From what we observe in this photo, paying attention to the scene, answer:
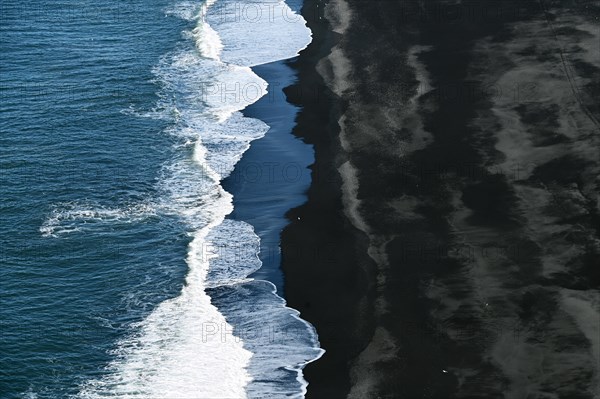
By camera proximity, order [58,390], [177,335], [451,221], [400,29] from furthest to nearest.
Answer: [400,29], [451,221], [177,335], [58,390]

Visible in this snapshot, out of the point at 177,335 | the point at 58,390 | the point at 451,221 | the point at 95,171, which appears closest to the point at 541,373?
the point at 451,221

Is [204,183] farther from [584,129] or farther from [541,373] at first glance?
[541,373]

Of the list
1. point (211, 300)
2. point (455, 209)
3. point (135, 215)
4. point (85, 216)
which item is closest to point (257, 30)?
point (135, 215)

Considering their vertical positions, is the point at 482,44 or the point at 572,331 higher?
the point at 482,44

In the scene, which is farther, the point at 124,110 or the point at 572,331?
the point at 124,110

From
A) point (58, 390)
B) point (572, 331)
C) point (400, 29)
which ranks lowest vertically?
point (58, 390)

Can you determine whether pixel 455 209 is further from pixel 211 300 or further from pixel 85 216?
pixel 85 216

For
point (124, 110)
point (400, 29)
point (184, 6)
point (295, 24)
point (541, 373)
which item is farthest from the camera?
point (184, 6)

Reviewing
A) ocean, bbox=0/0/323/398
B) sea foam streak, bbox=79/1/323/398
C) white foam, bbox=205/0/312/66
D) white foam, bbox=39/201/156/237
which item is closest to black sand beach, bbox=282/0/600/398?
sea foam streak, bbox=79/1/323/398
